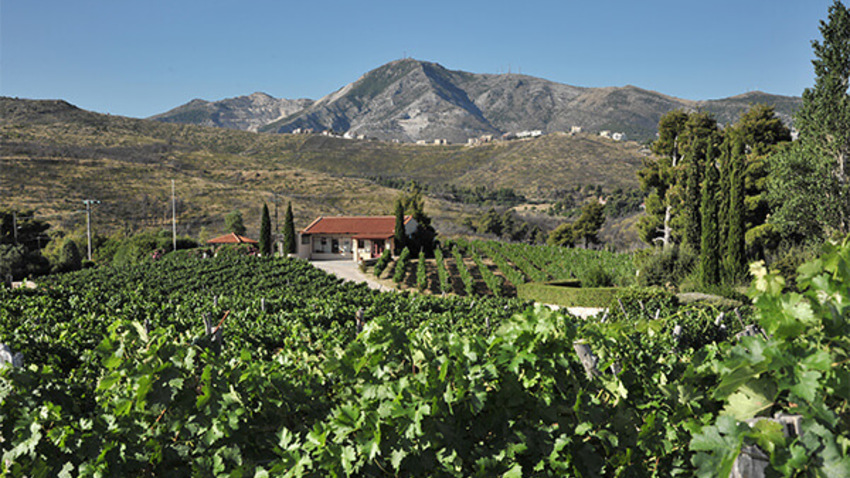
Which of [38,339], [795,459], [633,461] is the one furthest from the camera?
[38,339]

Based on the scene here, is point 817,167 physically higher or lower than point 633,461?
higher

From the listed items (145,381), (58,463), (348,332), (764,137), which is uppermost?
(764,137)

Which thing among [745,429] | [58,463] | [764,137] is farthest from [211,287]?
[764,137]

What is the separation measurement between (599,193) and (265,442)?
77261 mm

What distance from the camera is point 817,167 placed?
20.8m

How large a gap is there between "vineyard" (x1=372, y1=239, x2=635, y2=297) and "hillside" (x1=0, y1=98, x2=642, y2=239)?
2543 cm

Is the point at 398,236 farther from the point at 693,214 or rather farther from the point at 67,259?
the point at 693,214

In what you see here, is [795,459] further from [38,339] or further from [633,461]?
[38,339]

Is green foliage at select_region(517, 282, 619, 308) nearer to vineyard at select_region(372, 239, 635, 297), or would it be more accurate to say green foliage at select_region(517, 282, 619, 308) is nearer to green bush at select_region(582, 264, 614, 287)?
green bush at select_region(582, 264, 614, 287)

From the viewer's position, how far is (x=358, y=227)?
148 feet

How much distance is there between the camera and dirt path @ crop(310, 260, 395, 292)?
31303 millimetres

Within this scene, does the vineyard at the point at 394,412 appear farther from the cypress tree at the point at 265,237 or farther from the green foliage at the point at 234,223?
the green foliage at the point at 234,223

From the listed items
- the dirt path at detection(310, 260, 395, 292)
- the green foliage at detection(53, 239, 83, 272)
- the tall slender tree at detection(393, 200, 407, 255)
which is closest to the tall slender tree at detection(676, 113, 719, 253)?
the dirt path at detection(310, 260, 395, 292)

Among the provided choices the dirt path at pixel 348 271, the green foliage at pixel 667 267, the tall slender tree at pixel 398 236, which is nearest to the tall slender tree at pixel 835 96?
the green foliage at pixel 667 267
